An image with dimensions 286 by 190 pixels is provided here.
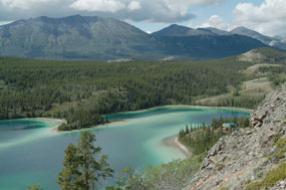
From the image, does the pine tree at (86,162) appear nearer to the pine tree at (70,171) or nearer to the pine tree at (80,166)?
the pine tree at (80,166)

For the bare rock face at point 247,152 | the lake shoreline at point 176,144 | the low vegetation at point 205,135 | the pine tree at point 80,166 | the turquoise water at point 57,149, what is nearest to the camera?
the bare rock face at point 247,152

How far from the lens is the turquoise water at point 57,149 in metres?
108

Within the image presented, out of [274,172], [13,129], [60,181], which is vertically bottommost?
[13,129]

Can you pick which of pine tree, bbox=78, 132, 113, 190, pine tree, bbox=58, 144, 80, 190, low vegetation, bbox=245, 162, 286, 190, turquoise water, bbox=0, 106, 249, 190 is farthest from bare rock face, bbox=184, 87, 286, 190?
turquoise water, bbox=0, 106, 249, 190

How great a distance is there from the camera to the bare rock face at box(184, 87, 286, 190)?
96.7 ft

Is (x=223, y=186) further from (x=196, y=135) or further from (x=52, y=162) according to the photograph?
(x=196, y=135)

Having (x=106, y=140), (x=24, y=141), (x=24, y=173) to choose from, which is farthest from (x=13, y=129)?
(x=24, y=173)

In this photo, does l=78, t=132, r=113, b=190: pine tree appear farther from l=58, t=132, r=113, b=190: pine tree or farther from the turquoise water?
the turquoise water

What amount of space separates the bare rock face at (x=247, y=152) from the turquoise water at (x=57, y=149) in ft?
198

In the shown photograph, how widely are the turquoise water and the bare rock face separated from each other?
2380 inches

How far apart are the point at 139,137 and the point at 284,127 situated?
5102 inches

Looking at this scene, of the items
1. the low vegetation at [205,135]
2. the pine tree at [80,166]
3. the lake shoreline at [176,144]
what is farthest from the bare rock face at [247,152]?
the lake shoreline at [176,144]

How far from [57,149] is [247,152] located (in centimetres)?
11401

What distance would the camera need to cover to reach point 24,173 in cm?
11056
